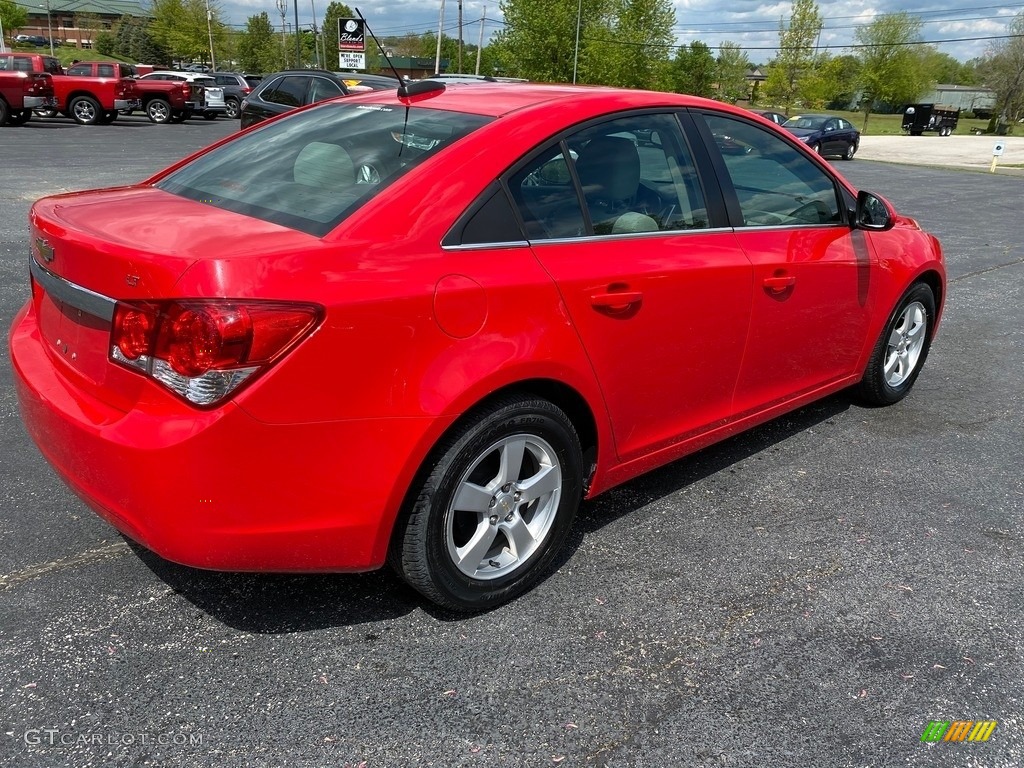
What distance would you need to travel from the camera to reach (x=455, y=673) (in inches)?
97.3

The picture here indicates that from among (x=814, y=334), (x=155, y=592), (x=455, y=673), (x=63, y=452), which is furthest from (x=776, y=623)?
(x=63, y=452)

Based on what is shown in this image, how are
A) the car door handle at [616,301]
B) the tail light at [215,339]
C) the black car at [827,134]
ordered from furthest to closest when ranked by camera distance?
the black car at [827,134], the car door handle at [616,301], the tail light at [215,339]

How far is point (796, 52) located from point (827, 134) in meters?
34.9

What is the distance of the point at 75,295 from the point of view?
242 cm

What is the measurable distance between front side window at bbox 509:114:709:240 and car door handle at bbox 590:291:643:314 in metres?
0.23

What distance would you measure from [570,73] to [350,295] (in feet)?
180

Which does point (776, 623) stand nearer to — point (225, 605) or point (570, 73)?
point (225, 605)

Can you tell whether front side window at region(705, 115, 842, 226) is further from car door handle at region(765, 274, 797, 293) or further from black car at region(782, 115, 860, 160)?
black car at region(782, 115, 860, 160)

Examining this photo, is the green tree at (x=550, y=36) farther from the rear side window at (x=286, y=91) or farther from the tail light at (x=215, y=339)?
the tail light at (x=215, y=339)

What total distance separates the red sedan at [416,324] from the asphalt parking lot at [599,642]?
0.29 meters

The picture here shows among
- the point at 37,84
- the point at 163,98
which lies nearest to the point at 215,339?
the point at 37,84

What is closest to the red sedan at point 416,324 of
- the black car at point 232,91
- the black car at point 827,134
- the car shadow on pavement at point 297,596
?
the car shadow on pavement at point 297,596

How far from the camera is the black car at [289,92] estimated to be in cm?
1150

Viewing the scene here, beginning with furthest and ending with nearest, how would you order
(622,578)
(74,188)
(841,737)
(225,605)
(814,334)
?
(74,188) < (814,334) < (622,578) < (225,605) < (841,737)
